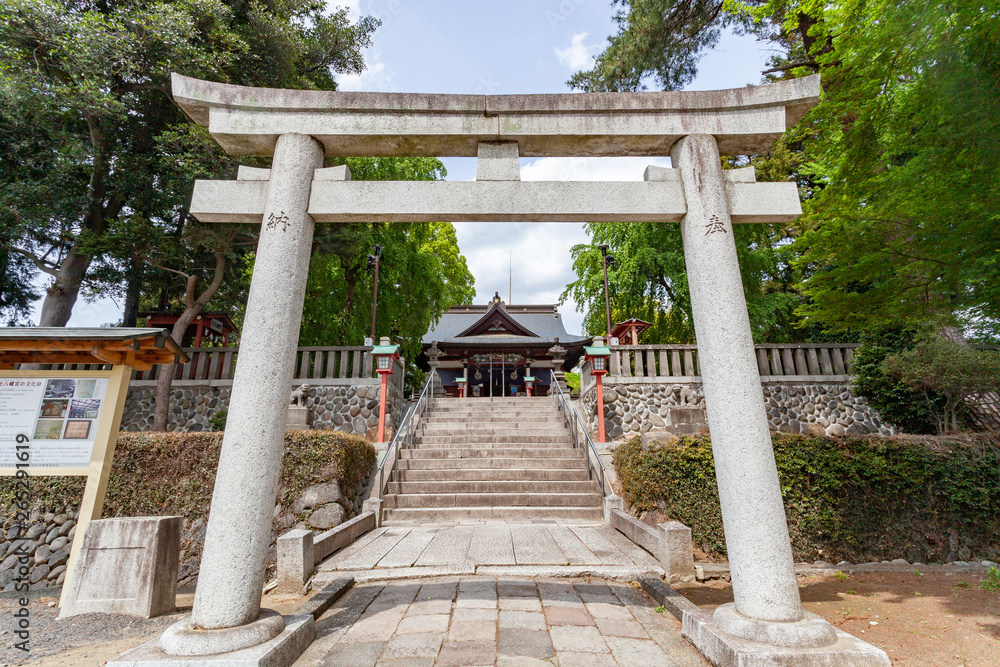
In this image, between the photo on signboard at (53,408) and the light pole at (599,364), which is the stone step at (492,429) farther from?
the photo on signboard at (53,408)

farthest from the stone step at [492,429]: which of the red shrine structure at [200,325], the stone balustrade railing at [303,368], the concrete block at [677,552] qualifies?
the red shrine structure at [200,325]

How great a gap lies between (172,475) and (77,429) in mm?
2841

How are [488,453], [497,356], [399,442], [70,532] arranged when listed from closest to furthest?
[70,532] → [399,442] → [488,453] → [497,356]

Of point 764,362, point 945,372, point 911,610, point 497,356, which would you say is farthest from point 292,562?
point 497,356

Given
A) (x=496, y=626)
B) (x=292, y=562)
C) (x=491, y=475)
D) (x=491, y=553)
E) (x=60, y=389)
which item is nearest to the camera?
(x=496, y=626)

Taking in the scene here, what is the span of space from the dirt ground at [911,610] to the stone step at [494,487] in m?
3.19

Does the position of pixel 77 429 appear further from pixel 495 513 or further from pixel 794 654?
pixel 794 654

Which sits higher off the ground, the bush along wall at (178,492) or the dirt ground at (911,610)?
the bush along wall at (178,492)

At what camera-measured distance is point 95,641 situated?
3428 millimetres

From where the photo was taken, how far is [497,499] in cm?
749

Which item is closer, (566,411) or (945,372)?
(945,372)

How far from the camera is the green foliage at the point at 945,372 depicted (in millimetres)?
7121

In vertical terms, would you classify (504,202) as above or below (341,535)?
above

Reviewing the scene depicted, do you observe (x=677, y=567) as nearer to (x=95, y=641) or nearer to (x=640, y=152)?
(x=640, y=152)
